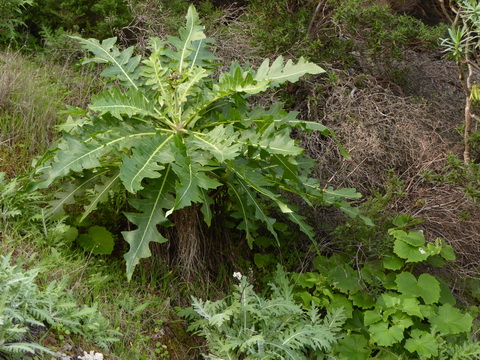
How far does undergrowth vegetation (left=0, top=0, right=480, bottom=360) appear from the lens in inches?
141

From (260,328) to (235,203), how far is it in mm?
881

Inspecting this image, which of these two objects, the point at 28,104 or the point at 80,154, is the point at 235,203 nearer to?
the point at 80,154

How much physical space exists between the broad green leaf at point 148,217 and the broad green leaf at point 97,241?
16.2 inches

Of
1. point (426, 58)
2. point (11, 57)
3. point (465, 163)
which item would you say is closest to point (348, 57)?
point (426, 58)

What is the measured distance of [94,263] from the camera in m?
3.90

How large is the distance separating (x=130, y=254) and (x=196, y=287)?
2.44 ft

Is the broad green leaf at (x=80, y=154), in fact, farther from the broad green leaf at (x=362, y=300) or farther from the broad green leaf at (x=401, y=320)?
the broad green leaf at (x=401, y=320)

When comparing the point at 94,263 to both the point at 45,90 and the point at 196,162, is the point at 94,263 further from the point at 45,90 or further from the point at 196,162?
the point at 45,90

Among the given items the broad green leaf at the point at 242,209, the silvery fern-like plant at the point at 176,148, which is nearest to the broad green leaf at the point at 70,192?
the silvery fern-like plant at the point at 176,148

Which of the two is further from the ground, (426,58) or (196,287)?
(426,58)

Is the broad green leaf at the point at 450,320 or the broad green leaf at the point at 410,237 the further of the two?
the broad green leaf at the point at 410,237

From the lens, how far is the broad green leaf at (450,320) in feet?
13.1

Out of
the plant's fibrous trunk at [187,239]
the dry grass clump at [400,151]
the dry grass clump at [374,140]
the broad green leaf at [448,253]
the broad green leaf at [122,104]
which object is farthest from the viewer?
the dry grass clump at [374,140]

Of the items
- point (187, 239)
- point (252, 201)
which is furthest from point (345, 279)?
point (187, 239)
